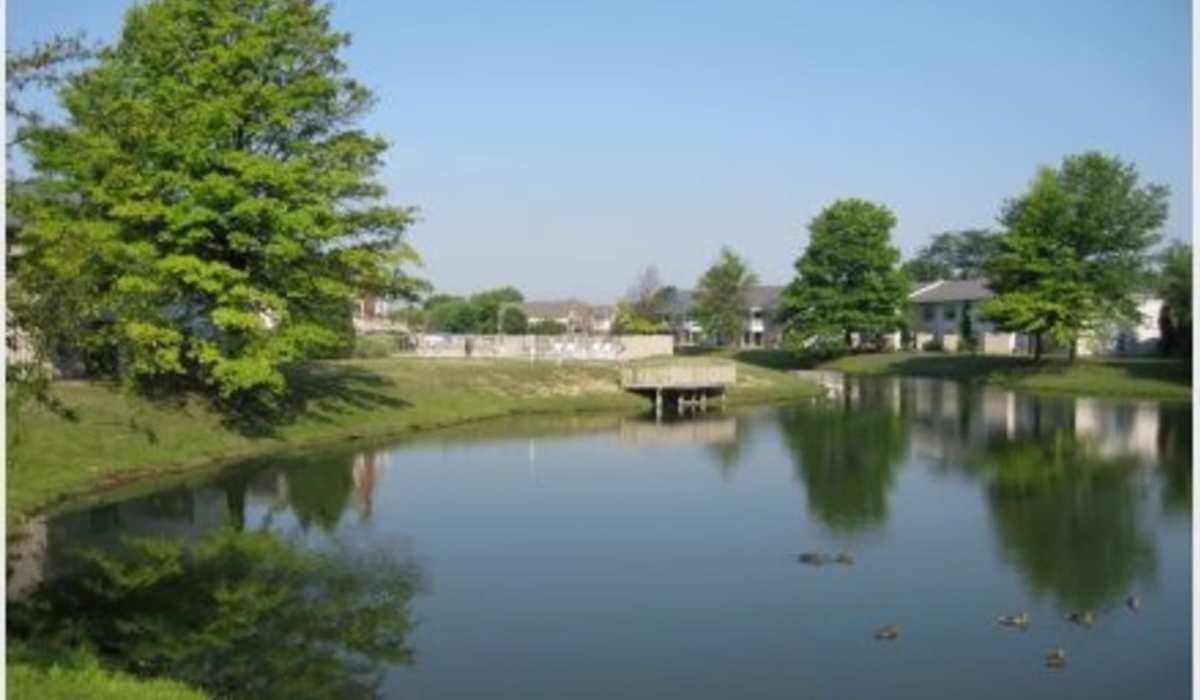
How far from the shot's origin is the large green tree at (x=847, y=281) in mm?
90938

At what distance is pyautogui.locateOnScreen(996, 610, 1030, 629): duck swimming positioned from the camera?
19.0 metres

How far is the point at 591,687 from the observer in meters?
16.3

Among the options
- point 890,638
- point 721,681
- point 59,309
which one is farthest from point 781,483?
point 59,309

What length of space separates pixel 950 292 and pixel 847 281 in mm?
28833

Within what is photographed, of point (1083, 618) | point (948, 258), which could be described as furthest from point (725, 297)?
point (1083, 618)

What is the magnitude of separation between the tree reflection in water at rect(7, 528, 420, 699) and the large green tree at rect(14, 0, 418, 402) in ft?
39.3

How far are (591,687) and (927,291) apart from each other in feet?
368

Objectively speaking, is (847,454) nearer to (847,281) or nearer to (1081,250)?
(1081,250)

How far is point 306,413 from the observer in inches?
1682

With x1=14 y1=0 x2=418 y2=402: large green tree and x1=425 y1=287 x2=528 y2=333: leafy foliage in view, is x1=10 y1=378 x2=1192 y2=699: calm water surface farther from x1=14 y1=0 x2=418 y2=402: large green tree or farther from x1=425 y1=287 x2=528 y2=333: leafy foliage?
x1=425 y1=287 x2=528 y2=333: leafy foliage

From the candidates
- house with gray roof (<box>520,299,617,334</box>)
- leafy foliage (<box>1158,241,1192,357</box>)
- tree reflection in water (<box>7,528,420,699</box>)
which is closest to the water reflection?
tree reflection in water (<box>7,528,420,699</box>)

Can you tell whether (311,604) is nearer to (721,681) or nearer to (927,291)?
(721,681)

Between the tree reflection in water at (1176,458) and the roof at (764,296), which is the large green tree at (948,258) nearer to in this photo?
the roof at (764,296)

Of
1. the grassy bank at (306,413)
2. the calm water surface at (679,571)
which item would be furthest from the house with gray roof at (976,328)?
the calm water surface at (679,571)
